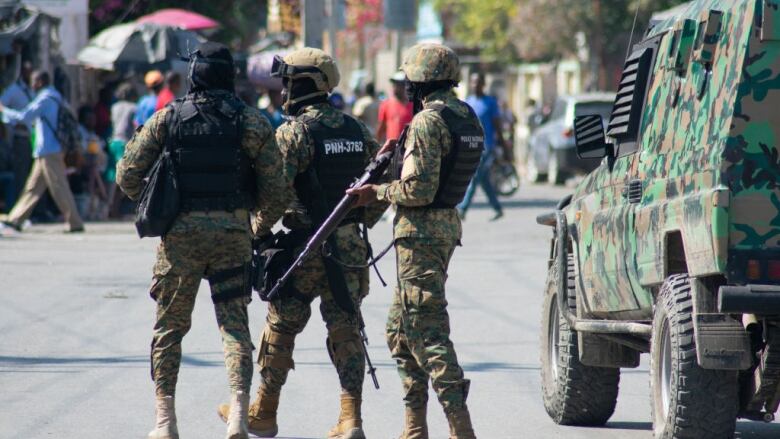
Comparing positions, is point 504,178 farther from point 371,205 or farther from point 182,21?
point 371,205

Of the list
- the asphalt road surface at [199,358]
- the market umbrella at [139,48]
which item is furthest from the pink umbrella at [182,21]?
the asphalt road surface at [199,358]

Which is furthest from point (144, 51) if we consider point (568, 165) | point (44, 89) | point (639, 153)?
point (639, 153)

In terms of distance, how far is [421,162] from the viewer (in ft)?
20.4

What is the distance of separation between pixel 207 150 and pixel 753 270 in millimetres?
2319

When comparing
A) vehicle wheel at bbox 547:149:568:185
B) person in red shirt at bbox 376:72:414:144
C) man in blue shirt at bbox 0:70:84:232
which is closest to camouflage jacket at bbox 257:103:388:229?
man in blue shirt at bbox 0:70:84:232

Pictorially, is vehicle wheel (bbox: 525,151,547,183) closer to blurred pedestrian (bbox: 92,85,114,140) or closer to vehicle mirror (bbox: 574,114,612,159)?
blurred pedestrian (bbox: 92,85,114,140)

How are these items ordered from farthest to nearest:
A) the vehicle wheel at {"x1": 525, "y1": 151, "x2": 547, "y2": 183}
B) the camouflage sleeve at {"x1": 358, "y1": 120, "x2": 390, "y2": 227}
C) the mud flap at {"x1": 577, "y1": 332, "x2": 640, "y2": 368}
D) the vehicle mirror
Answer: the vehicle wheel at {"x1": 525, "y1": 151, "x2": 547, "y2": 183}
the vehicle mirror
the mud flap at {"x1": 577, "y1": 332, "x2": 640, "y2": 368}
the camouflage sleeve at {"x1": 358, "y1": 120, "x2": 390, "y2": 227}

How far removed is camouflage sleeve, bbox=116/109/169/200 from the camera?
6.45 m

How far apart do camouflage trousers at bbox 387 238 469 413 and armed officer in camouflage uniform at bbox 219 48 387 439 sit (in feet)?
1.55

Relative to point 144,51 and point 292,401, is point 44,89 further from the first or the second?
point 292,401

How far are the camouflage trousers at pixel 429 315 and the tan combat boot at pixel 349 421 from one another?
1.43 ft

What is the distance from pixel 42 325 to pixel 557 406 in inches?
181

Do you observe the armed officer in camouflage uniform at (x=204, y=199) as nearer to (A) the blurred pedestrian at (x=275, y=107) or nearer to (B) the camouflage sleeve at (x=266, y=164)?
(B) the camouflage sleeve at (x=266, y=164)

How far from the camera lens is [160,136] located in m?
6.45
